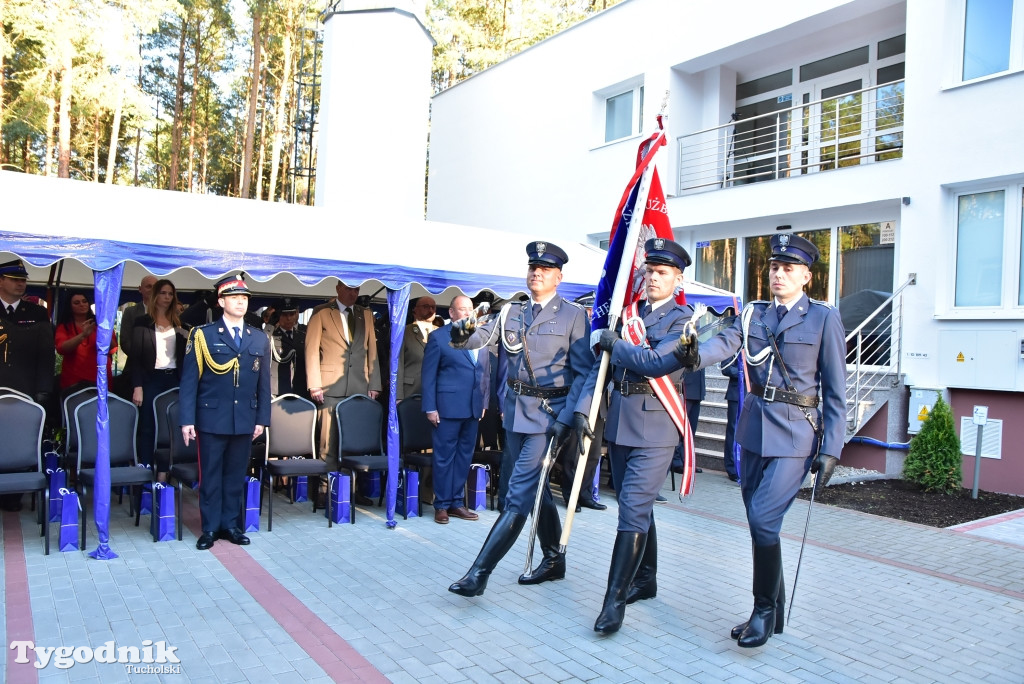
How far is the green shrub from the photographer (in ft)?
28.0

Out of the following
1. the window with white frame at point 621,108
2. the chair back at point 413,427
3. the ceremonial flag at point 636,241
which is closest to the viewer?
the ceremonial flag at point 636,241

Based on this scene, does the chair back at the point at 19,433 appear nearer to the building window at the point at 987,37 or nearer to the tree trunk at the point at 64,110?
the building window at the point at 987,37

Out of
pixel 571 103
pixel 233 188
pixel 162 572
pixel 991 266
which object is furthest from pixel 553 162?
pixel 233 188

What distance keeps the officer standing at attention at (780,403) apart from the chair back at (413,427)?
360cm

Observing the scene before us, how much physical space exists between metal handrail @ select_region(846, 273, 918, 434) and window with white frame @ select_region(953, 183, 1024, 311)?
60cm

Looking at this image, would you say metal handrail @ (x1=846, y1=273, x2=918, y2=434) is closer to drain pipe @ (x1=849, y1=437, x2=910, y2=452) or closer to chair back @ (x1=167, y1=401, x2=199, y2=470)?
drain pipe @ (x1=849, y1=437, x2=910, y2=452)

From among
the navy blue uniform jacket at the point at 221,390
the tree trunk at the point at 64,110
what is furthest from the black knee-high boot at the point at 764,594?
the tree trunk at the point at 64,110

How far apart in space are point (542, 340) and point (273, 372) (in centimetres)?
426

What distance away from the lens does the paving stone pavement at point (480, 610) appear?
12.3 ft

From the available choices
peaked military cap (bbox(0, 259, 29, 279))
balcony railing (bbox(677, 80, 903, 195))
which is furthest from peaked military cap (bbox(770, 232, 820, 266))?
balcony railing (bbox(677, 80, 903, 195))

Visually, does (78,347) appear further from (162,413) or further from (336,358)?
(336,358)

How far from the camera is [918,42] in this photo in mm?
10016

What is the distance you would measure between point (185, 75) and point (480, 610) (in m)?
31.4

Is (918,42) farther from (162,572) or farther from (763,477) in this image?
(162,572)
